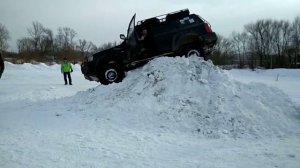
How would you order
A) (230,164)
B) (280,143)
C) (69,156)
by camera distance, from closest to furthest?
(230,164) < (69,156) < (280,143)

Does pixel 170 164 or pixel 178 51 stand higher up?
pixel 178 51

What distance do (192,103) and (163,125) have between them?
104 cm

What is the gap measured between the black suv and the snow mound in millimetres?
1606

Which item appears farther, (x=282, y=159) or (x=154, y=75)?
(x=154, y=75)

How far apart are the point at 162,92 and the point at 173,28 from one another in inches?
141

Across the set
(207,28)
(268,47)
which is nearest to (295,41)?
(268,47)

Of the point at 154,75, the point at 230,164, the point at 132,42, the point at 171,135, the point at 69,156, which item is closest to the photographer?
the point at 230,164

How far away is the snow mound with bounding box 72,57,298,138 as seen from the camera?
24.3ft

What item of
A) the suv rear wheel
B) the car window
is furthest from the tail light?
the suv rear wheel

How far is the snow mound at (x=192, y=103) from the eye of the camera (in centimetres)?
741

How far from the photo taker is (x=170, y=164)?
210 inches

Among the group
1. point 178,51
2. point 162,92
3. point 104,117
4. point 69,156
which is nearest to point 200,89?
point 162,92

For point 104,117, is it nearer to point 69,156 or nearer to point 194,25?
point 69,156

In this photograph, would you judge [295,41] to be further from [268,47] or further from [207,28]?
[207,28]
